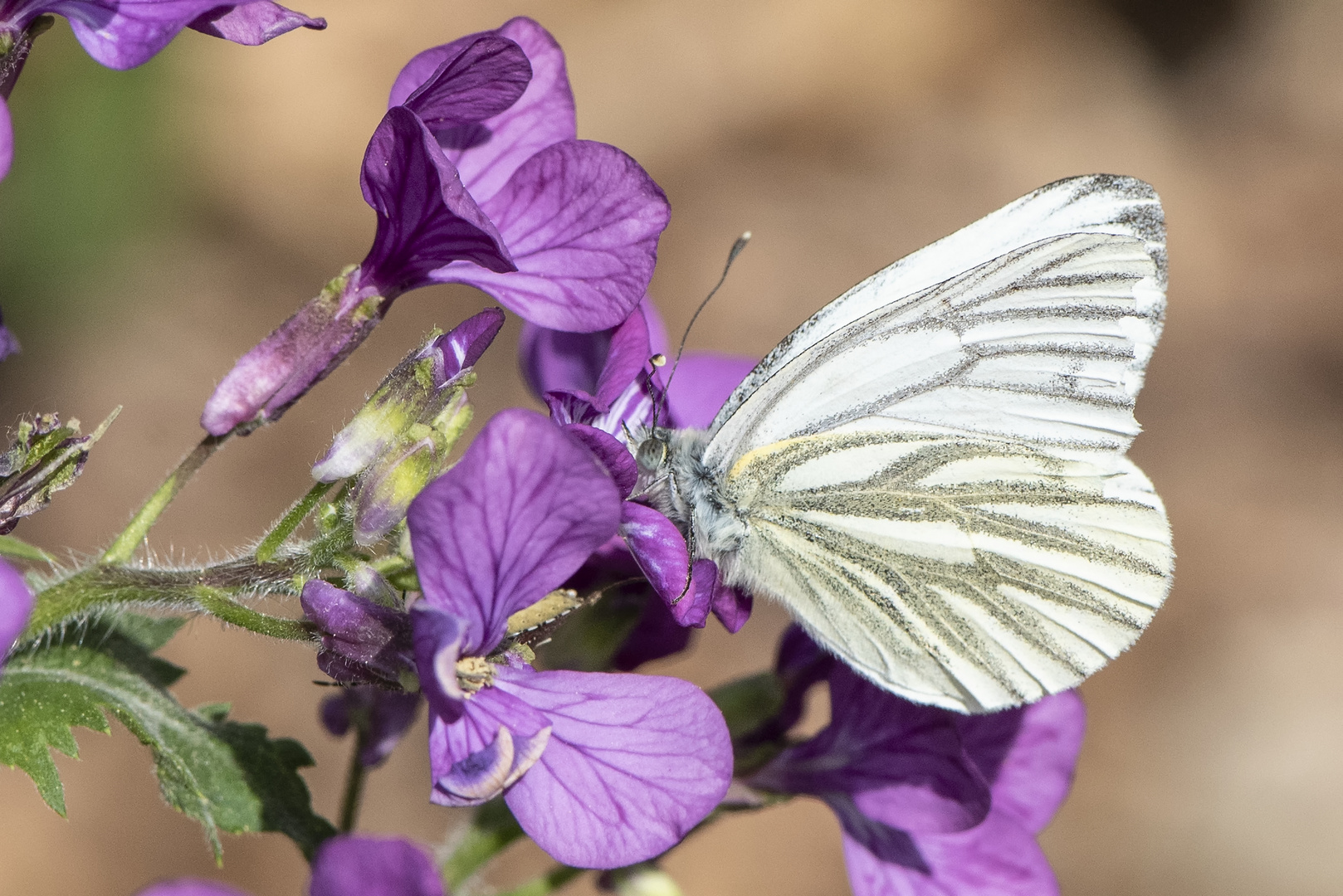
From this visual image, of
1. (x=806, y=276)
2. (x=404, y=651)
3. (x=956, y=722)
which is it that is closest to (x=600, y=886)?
(x=956, y=722)

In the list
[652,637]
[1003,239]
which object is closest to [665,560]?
[652,637]

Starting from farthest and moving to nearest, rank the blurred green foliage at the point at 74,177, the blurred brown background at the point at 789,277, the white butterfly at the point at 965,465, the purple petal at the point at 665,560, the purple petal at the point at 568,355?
the blurred brown background at the point at 789,277
the blurred green foliage at the point at 74,177
the purple petal at the point at 568,355
the white butterfly at the point at 965,465
the purple petal at the point at 665,560

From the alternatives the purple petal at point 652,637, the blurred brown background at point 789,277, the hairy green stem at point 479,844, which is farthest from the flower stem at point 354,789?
the blurred brown background at point 789,277

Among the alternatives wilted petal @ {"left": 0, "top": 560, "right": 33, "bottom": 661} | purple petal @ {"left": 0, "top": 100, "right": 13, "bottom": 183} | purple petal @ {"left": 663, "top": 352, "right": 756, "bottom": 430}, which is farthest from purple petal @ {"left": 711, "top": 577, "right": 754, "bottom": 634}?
purple petal @ {"left": 0, "top": 100, "right": 13, "bottom": 183}

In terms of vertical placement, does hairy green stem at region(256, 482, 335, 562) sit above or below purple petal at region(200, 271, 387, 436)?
Result: below

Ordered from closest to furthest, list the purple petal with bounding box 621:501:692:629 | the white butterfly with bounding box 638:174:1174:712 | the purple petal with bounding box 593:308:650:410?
the purple petal with bounding box 621:501:692:629
the purple petal with bounding box 593:308:650:410
the white butterfly with bounding box 638:174:1174:712

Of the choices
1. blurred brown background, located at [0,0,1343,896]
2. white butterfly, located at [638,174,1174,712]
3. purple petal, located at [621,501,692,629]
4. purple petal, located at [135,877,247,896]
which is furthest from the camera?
blurred brown background, located at [0,0,1343,896]

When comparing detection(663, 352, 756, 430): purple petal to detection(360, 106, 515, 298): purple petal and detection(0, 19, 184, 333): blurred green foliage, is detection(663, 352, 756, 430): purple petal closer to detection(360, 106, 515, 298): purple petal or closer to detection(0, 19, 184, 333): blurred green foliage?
detection(360, 106, 515, 298): purple petal

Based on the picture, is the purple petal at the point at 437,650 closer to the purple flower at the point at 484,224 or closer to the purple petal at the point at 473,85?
the purple flower at the point at 484,224
